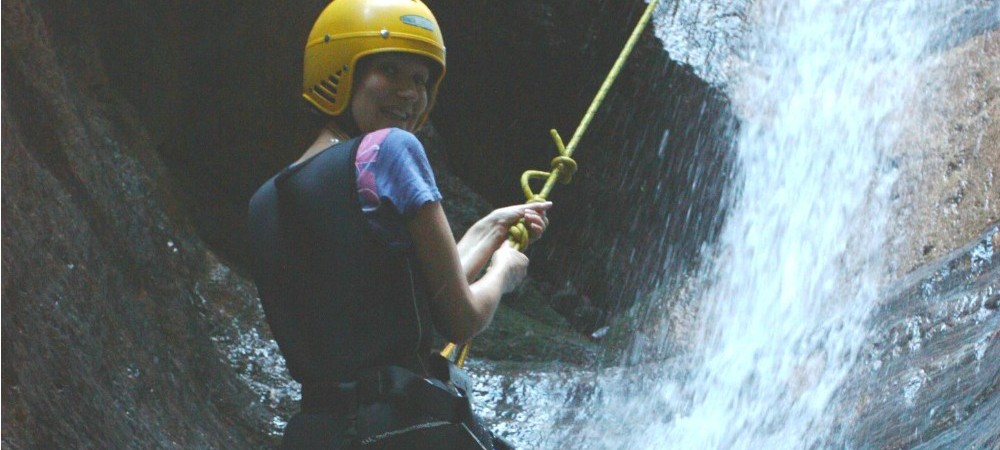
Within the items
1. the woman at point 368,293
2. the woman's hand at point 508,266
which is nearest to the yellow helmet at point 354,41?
the woman at point 368,293

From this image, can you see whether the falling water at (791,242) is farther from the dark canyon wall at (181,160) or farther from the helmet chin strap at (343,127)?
the helmet chin strap at (343,127)

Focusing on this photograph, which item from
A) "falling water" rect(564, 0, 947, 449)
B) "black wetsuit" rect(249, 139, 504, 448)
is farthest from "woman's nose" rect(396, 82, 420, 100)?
"falling water" rect(564, 0, 947, 449)

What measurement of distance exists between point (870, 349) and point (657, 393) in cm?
99

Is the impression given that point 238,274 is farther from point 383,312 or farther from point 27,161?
point 383,312

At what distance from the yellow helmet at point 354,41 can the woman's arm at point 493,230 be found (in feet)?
1.31

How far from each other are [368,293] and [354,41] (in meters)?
0.50

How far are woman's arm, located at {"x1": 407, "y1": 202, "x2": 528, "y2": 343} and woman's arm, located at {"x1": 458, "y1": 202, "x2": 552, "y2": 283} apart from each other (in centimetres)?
29

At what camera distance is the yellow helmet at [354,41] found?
2.06 m

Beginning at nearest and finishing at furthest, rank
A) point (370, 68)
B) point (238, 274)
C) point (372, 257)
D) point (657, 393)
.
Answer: point (372, 257) < point (370, 68) < point (657, 393) < point (238, 274)

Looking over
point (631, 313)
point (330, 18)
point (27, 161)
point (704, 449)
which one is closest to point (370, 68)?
point (330, 18)

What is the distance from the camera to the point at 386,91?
207cm

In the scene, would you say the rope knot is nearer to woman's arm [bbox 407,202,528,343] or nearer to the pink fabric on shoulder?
woman's arm [bbox 407,202,528,343]

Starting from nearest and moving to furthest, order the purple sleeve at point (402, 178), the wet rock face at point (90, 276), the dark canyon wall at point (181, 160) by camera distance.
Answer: the purple sleeve at point (402, 178), the wet rock face at point (90, 276), the dark canyon wall at point (181, 160)

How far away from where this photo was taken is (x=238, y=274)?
18.1 ft
